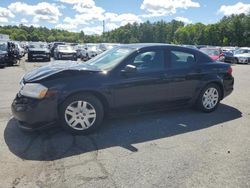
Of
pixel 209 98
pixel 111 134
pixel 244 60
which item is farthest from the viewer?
pixel 244 60

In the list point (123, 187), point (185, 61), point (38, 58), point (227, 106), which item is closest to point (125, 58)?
point (185, 61)

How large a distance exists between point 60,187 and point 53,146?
128 centimetres

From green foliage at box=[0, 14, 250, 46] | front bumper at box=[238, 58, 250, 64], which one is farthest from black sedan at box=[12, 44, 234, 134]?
green foliage at box=[0, 14, 250, 46]

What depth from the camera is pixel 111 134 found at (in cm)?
520

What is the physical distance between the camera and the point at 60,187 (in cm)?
339

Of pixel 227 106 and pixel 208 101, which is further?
pixel 227 106

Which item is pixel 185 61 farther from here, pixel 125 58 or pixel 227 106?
pixel 227 106

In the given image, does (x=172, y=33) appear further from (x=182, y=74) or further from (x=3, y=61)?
(x=182, y=74)

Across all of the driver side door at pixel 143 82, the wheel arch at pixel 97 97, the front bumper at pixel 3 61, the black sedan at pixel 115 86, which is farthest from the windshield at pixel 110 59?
the front bumper at pixel 3 61

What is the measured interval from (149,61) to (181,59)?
86cm

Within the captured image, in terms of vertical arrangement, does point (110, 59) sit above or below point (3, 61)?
above

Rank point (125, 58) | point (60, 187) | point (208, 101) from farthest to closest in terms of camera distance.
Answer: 1. point (208, 101)
2. point (125, 58)
3. point (60, 187)

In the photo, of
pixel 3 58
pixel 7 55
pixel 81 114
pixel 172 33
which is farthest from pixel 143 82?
pixel 172 33

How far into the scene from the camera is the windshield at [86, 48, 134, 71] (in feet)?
18.2
